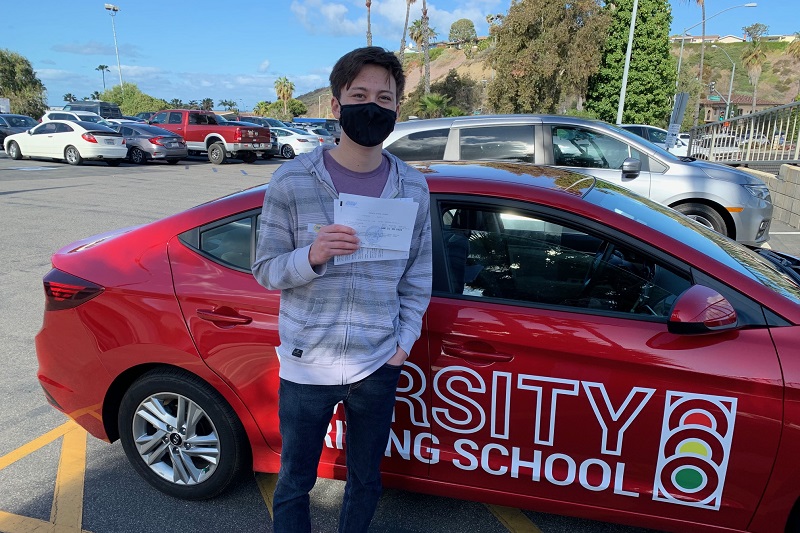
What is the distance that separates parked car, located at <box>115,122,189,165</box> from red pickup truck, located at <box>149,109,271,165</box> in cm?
119

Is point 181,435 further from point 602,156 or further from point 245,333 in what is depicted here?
point 602,156

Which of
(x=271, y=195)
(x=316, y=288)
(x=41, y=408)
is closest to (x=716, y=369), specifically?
(x=316, y=288)

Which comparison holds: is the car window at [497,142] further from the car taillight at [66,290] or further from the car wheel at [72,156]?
the car wheel at [72,156]

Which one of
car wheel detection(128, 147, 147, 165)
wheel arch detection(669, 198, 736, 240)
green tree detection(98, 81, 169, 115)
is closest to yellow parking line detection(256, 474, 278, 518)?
wheel arch detection(669, 198, 736, 240)

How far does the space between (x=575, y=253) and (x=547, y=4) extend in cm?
3196

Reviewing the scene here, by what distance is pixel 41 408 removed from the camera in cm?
359

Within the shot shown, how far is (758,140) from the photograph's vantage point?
44.7ft

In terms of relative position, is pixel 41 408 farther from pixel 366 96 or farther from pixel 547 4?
pixel 547 4

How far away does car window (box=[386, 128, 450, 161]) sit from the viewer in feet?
21.7

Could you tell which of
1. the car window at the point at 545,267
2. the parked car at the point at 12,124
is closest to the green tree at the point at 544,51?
the parked car at the point at 12,124

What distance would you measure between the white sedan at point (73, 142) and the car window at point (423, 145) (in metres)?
15.6

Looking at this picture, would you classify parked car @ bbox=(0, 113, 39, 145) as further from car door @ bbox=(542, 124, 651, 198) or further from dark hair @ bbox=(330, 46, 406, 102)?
dark hair @ bbox=(330, 46, 406, 102)

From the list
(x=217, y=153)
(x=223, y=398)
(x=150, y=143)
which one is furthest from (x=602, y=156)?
(x=217, y=153)

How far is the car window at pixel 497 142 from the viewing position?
6.59m
